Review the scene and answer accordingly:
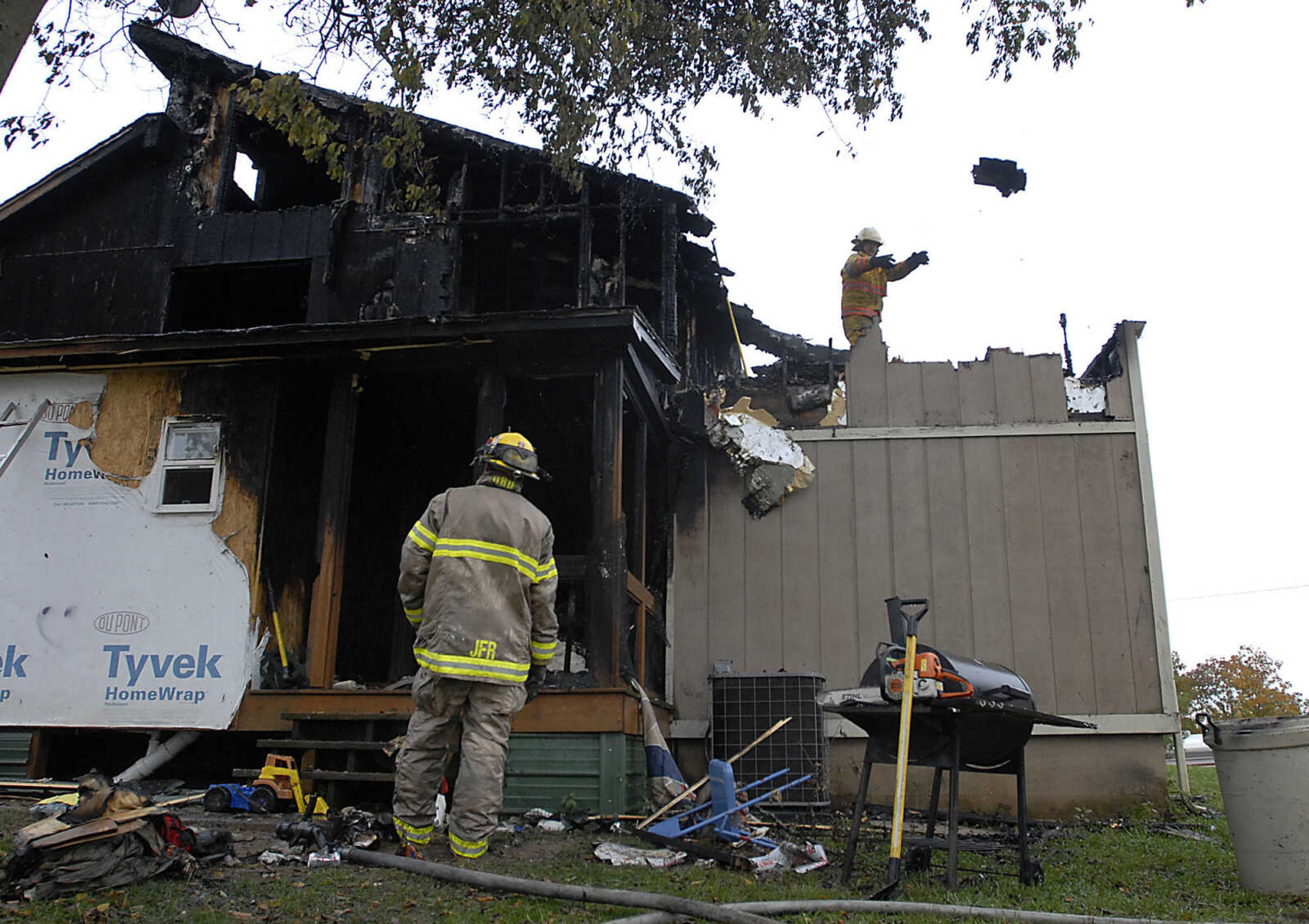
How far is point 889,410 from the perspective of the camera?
10117mm

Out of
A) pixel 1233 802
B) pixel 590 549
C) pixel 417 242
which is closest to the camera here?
pixel 1233 802

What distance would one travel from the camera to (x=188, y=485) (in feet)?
29.4

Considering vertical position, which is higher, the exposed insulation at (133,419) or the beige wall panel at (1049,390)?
A: the beige wall panel at (1049,390)

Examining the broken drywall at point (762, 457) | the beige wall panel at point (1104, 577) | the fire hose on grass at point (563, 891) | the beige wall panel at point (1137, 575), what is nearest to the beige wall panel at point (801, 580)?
the broken drywall at point (762, 457)

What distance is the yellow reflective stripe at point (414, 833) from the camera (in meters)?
4.93

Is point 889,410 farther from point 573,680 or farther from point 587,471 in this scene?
point 573,680

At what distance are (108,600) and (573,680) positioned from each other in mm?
3934

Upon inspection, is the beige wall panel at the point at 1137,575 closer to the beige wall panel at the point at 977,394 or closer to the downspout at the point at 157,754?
the beige wall panel at the point at 977,394

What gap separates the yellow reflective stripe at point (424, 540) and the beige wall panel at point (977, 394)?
6.31 meters

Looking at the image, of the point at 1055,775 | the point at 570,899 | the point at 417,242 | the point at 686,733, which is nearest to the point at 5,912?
the point at 570,899

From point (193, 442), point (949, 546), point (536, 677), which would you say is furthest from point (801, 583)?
Result: point (193, 442)

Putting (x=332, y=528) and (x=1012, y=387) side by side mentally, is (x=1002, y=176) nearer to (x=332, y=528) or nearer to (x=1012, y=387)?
(x=1012, y=387)

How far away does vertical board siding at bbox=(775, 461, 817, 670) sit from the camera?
965 centimetres

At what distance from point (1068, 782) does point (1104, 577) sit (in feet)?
6.19
